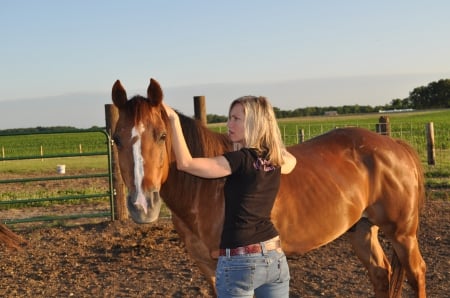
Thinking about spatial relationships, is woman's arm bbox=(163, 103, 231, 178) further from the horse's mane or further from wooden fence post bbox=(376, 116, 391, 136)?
wooden fence post bbox=(376, 116, 391, 136)

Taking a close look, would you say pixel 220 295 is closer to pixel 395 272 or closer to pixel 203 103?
pixel 395 272

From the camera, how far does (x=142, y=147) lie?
269cm

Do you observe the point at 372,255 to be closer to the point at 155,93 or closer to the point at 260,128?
the point at 260,128

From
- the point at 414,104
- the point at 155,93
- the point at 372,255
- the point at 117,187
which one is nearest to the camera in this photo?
the point at 155,93

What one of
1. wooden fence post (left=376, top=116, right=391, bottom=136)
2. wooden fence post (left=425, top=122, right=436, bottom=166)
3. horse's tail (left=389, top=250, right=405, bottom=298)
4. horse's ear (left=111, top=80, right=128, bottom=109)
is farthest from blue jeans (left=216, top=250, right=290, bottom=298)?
wooden fence post (left=425, top=122, right=436, bottom=166)

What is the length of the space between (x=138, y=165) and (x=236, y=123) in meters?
0.55

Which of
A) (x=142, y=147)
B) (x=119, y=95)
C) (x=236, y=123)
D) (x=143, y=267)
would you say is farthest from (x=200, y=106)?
(x=236, y=123)

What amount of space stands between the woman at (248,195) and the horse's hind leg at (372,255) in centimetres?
230

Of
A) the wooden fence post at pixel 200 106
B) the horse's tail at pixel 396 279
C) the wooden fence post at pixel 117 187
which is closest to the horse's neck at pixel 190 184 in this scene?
the horse's tail at pixel 396 279

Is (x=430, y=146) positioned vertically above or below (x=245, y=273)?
below

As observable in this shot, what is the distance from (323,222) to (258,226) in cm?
147

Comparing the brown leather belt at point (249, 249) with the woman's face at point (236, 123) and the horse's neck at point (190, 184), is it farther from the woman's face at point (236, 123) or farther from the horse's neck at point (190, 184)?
the horse's neck at point (190, 184)

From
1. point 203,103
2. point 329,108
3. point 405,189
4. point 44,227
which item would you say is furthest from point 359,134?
point 329,108

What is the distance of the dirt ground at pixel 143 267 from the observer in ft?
16.8
